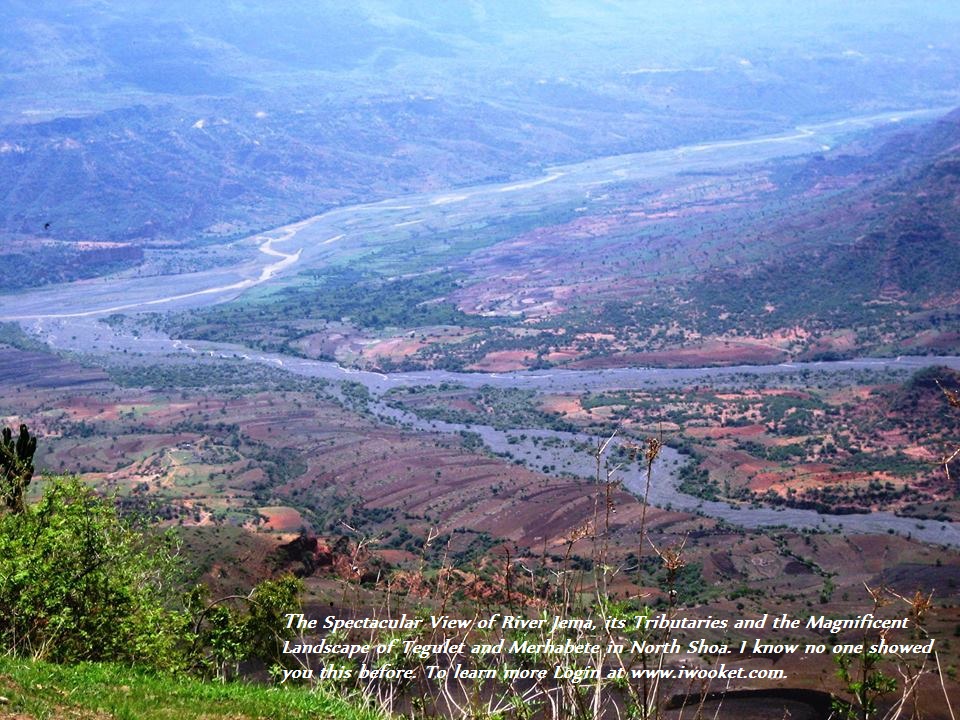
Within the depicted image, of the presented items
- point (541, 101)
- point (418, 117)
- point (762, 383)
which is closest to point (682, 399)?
point (762, 383)

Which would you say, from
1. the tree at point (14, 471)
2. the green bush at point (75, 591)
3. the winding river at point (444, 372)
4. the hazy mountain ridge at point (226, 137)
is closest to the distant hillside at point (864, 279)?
the winding river at point (444, 372)

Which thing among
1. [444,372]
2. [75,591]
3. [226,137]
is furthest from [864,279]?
[226,137]

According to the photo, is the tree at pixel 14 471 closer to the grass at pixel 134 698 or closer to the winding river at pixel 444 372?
the grass at pixel 134 698

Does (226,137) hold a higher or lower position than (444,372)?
higher

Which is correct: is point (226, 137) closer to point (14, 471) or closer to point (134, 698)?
point (14, 471)

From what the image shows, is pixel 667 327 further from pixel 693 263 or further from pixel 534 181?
pixel 534 181

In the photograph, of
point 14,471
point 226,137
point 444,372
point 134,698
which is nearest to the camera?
point 134,698

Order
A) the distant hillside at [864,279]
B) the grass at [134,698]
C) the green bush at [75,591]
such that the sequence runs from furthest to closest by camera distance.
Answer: the distant hillside at [864,279] → the green bush at [75,591] → the grass at [134,698]

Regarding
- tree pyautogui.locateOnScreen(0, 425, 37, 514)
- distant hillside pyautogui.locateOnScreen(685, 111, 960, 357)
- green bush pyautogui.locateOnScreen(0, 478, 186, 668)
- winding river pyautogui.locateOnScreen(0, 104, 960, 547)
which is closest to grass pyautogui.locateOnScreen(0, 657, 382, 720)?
green bush pyautogui.locateOnScreen(0, 478, 186, 668)

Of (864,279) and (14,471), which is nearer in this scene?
(14,471)
